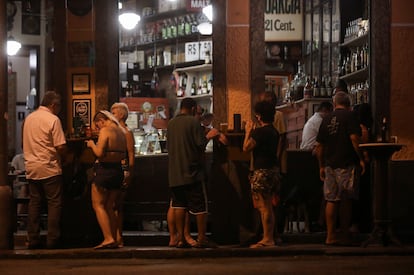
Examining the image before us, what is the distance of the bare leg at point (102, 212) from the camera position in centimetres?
1303

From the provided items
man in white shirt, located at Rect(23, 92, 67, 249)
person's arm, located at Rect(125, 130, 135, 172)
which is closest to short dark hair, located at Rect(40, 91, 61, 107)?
man in white shirt, located at Rect(23, 92, 67, 249)

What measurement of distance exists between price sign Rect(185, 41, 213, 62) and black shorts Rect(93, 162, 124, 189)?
5784 mm

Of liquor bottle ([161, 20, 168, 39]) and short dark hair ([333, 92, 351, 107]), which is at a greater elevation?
liquor bottle ([161, 20, 168, 39])

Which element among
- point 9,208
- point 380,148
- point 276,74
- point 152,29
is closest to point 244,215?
point 380,148

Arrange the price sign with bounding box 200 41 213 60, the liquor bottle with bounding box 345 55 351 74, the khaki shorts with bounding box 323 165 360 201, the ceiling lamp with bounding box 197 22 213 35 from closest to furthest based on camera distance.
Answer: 1. the khaki shorts with bounding box 323 165 360 201
2. the liquor bottle with bounding box 345 55 351 74
3. the ceiling lamp with bounding box 197 22 213 35
4. the price sign with bounding box 200 41 213 60

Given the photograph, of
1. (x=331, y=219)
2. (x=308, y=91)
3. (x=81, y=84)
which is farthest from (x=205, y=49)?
(x=331, y=219)

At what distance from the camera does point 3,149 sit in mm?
13422

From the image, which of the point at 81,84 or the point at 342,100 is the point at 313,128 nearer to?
the point at 342,100

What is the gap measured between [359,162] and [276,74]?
505cm

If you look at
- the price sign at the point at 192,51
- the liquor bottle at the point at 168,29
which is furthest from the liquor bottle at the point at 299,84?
the liquor bottle at the point at 168,29

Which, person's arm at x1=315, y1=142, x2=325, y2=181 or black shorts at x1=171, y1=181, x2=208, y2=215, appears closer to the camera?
black shorts at x1=171, y1=181, x2=208, y2=215

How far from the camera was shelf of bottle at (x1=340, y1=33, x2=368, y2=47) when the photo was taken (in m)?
16.0

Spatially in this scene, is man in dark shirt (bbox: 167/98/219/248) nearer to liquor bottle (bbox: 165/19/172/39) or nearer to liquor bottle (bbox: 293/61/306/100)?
liquor bottle (bbox: 293/61/306/100)

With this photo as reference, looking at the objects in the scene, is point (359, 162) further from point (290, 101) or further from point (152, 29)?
point (152, 29)
